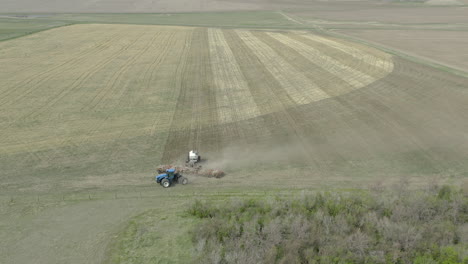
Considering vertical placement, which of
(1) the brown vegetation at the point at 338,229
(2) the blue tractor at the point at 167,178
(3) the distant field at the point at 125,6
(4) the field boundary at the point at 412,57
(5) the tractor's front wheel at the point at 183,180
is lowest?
(5) the tractor's front wheel at the point at 183,180

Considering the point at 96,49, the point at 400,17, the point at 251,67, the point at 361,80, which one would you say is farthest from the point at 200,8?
the point at 361,80

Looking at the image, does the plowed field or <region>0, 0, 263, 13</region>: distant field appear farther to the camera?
<region>0, 0, 263, 13</region>: distant field

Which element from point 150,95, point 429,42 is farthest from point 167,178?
point 429,42

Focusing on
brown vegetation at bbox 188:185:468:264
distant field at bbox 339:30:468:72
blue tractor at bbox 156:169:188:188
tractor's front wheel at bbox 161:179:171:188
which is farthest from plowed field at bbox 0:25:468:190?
distant field at bbox 339:30:468:72

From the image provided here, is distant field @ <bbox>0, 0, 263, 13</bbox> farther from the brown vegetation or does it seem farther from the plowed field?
the brown vegetation

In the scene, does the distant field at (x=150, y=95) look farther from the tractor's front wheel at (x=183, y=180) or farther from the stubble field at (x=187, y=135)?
the tractor's front wheel at (x=183, y=180)

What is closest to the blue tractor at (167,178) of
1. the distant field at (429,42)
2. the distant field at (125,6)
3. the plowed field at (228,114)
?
the plowed field at (228,114)
